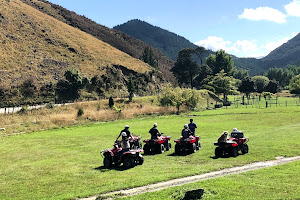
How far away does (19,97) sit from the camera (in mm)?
67188

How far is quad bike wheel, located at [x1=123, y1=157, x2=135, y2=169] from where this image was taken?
52.6ft

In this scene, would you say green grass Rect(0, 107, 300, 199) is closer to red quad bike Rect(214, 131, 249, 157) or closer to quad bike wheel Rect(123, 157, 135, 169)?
quad bike wheel Rect(123, 157, 135, 169)

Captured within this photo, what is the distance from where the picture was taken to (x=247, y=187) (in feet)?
36.2

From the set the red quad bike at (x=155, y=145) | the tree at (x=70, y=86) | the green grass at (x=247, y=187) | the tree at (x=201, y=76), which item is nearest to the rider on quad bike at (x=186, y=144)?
the red quad bike at (x=155, y=145)

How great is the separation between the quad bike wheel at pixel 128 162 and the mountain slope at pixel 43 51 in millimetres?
63342

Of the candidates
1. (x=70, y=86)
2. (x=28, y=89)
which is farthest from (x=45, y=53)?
(x=28, y=89)

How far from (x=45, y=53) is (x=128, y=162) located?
81917 mm

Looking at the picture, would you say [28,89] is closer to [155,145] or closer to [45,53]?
[45,53]

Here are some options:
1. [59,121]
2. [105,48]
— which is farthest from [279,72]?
[59,121]

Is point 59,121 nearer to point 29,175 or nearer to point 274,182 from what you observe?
point 29,175

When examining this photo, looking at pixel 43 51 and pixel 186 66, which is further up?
pixel 43 51

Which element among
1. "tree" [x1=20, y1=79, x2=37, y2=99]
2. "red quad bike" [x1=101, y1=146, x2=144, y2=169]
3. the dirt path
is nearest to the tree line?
"tree" [x1=20, y1=79, x2=37, y2=99]

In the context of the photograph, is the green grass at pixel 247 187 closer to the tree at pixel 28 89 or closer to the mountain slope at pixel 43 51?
the tree at pixel 28 89

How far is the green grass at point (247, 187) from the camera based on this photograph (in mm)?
10102
